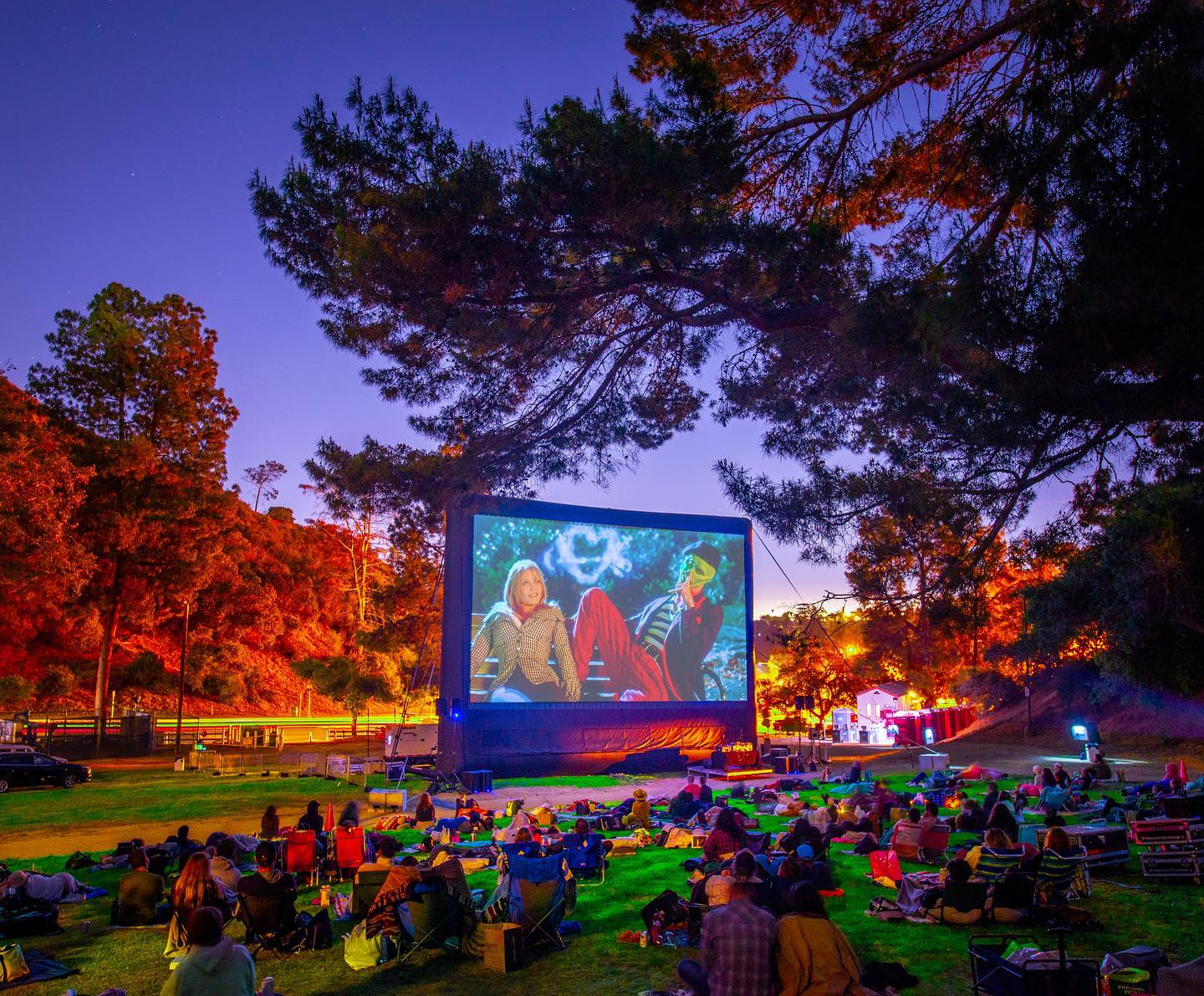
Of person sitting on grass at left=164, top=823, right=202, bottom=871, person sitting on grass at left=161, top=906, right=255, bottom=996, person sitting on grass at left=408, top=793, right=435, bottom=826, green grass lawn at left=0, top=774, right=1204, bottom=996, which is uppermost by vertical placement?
person sitting on grass at left=161, top=906, right=255, bottom=996

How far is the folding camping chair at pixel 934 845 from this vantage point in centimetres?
1120

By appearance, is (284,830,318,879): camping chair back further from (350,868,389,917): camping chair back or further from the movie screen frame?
the movie screen frame

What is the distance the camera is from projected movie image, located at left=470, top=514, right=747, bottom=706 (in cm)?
2541

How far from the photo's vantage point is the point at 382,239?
6797 millimetres

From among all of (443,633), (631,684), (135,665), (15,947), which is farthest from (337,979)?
(135,665)

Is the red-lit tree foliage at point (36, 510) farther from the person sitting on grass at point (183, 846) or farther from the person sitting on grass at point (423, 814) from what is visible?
the person sitting on grass at point (183, 846)

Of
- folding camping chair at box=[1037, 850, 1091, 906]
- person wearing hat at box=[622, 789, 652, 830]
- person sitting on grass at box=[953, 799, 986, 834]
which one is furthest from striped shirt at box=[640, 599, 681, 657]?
folding camping chair at box=[1037, 850, 1091, 906]

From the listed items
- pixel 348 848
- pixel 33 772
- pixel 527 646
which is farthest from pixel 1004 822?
pixel 33 772

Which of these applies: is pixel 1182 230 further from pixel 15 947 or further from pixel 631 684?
pixel 631 684

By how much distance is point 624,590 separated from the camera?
27281 millimetres

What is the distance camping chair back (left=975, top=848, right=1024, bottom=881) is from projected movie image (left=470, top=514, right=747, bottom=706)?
697 inches

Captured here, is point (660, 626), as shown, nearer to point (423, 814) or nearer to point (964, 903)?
point (423, 814)

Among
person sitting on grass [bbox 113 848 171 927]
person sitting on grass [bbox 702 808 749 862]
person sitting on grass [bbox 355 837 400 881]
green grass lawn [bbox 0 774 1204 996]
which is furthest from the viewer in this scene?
person sitting on grass [bbox 702 808 749 862]

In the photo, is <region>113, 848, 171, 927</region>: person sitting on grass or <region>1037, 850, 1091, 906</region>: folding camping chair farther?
<region>113, 848, 171, 927</region>: person sitting on grass
